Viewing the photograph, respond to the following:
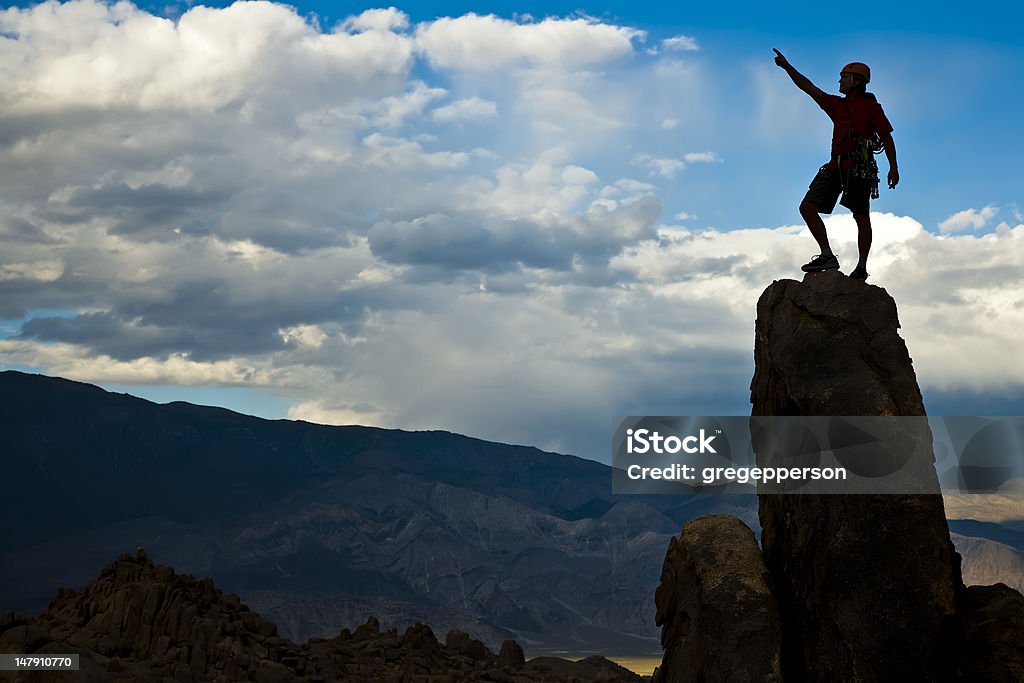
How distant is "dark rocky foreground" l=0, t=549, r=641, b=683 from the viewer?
1602 inches

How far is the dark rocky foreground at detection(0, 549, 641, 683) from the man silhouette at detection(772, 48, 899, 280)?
25.5 m

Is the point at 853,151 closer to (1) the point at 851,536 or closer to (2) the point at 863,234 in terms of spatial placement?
(2) the point at 863,234

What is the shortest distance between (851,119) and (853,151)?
2.21 feet

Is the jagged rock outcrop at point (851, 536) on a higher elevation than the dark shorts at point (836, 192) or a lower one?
lower

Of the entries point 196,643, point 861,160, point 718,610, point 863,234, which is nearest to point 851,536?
point 718,610

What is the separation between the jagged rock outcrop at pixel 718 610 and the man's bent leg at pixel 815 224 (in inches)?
242

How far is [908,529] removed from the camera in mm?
21250

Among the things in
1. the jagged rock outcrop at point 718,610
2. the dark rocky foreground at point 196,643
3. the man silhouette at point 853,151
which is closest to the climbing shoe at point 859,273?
the man silhouette at point 853,151

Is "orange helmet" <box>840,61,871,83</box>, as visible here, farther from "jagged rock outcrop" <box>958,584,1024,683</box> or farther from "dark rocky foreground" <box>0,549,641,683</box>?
"dark rocky foreground" <box>0,549,641,683</box>

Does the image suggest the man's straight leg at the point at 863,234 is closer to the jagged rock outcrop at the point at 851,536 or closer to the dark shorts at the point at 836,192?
the dark shorts at the point at 836,192

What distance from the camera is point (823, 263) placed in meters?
24.6

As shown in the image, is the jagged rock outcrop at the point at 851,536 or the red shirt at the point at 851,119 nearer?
the jagged rock outcrop at the point at 851,536

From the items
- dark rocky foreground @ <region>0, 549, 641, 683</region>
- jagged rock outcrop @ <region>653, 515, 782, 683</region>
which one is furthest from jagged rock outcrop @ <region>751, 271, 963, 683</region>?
dark rocky foreground @ <region>0, 549, 641, 683</region>

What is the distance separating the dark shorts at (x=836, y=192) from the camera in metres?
24.5
